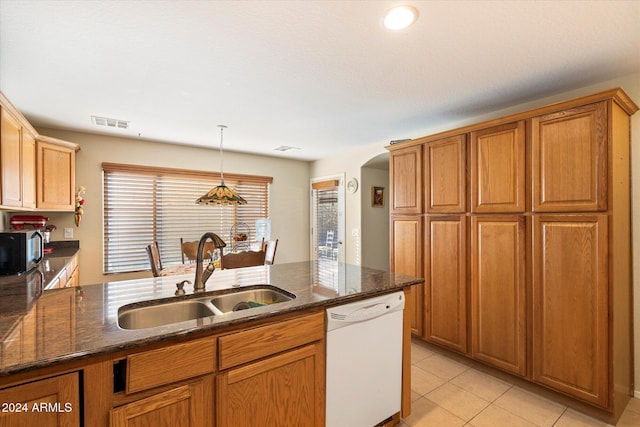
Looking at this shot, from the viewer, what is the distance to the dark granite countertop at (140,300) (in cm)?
101

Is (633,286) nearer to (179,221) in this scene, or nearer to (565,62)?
(565,62)

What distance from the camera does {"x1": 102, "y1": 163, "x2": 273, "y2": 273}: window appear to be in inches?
159

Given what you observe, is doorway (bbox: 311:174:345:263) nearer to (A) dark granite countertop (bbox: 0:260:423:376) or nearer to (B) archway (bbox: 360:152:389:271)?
(B) archway (bbox: 360:152:389:271)

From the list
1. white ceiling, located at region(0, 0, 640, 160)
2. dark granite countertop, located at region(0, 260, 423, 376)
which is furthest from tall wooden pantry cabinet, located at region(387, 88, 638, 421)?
dark granite countertop, located at region(0, 260, 423, 376)

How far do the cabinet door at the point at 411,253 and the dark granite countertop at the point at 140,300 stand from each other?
101 cm

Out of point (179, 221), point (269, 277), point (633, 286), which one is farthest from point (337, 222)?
point (633, 286)

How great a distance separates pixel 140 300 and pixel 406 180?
2633 mm

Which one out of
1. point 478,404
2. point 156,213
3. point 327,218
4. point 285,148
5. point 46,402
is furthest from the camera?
point 327,218

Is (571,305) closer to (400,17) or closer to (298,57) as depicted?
(400,17)

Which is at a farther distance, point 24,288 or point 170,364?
point 24,288

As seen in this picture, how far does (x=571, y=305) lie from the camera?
6.95ft

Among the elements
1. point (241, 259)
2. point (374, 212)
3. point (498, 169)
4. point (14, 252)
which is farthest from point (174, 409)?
point (374, 212)

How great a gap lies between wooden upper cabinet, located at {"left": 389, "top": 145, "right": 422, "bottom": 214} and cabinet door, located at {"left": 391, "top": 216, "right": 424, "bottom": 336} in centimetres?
13

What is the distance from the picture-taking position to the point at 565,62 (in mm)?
2086
